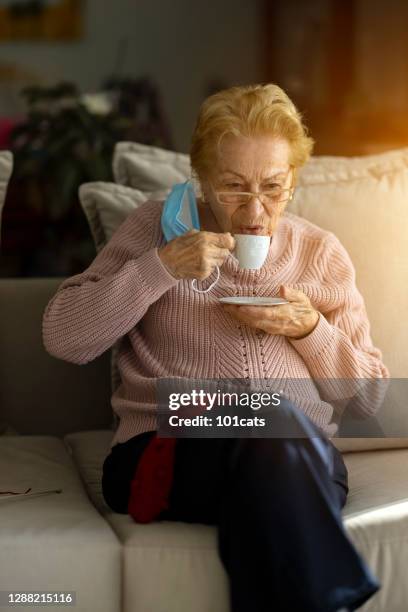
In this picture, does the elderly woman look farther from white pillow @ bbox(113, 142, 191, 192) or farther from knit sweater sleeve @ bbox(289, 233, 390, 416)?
white pillow @ bbox(113, 142, 191, 192)

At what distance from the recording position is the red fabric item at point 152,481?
1.60 m

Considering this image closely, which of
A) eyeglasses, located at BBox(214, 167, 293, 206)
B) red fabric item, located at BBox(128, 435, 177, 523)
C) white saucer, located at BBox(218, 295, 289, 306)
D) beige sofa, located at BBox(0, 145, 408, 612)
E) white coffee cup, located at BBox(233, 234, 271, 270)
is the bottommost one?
beige sofa, located at BBox(0, 145, 408, 612)

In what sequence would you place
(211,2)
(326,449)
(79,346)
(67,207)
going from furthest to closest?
(211,2) → (67,207) → (79,346) → (326,449)

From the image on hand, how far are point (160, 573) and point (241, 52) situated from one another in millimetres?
5570

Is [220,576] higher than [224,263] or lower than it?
lower

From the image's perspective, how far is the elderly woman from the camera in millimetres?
1583

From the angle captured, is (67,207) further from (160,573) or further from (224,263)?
(160,573)

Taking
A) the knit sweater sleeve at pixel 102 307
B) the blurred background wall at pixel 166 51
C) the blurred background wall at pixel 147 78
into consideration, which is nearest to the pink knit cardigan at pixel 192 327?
the knit sweater sleeve at pixel 102 307

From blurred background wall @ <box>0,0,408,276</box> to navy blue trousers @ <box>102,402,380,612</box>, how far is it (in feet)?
7.26

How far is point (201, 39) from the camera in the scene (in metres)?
6.65

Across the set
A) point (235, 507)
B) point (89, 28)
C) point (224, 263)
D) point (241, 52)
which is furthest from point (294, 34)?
point (235, 507)

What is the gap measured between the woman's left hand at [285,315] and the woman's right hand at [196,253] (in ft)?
0.33

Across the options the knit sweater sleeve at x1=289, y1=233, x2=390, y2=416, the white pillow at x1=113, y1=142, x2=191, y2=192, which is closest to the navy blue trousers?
the knit sweater sleeve at x1=289, y1=233, x2=390, y2=416

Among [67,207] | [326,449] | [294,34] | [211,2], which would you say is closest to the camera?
[326,449]
